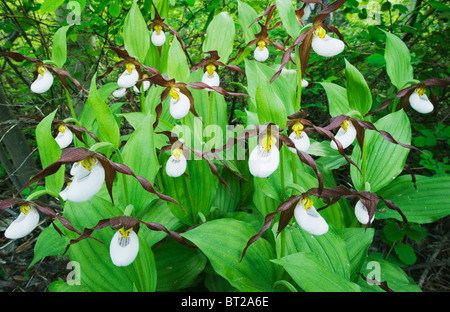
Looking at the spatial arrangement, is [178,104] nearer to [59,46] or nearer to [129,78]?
[129,78]

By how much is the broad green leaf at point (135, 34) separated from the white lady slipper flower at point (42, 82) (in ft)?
1.61

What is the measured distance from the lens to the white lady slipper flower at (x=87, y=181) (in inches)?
Result: 34.3

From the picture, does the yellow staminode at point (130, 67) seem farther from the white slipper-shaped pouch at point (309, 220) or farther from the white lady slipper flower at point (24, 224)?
the white slipper-shaped pouch at point (309, 220)

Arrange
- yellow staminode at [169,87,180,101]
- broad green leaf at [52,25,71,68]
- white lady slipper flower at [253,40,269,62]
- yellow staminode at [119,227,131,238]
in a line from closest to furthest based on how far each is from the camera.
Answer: yellow staminode at [119,227,131,238], yellow staminode at [169,87,180,101], broad green leaf at [52,25,71,68], white lady slipper flower at [253,40,269,62]

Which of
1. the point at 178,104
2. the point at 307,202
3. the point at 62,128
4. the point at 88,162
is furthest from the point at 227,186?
the point at 62,128

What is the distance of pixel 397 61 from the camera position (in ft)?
5.12

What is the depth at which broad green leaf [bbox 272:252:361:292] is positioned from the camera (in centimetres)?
91

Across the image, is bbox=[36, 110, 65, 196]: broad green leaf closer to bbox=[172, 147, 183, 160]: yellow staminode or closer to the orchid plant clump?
the orchid plant clump

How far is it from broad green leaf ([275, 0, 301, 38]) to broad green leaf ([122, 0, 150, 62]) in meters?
0.90

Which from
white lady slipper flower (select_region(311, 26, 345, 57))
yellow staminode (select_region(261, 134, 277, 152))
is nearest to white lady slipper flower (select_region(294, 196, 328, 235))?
yellow staminode (select_region(261, 134, 277, 152))

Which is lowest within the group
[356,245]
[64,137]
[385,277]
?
[385,277]

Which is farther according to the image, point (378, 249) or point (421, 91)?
point (378, 249)

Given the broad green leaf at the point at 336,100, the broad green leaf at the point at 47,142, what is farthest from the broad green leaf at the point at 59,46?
the broad green leaf at the point at 336,100

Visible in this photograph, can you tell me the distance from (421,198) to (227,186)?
3.43 ft
